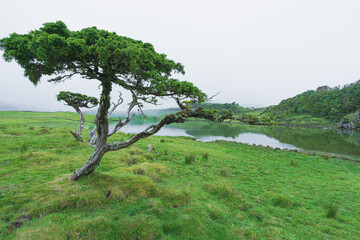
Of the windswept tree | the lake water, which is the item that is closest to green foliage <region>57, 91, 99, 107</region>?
the windswept tree

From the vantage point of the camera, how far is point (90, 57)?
5.78 meters

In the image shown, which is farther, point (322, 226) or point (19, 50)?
point (322, 226)

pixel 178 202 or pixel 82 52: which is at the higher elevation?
pixel 82 52

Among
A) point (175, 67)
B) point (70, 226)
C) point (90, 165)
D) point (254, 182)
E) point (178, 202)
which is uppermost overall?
point (175, 67)

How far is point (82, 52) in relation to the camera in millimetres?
5230

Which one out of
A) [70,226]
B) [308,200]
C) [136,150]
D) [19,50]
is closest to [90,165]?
[70,226]

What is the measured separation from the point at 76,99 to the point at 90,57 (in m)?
14.1

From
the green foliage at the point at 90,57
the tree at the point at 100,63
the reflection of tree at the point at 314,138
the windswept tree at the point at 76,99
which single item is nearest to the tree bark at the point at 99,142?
the tree at the point at 100,63

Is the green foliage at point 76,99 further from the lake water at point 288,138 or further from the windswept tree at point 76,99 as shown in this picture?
the lake water at point 288,138

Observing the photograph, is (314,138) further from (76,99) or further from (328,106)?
(328,106)

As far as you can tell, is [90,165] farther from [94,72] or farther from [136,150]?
[136,150]

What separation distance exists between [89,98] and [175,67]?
14.2m

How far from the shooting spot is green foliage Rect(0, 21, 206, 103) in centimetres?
479

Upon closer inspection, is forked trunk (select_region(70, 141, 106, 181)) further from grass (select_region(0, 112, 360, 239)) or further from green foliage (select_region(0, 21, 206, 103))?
green foliage (select_region(0, 21, 206, 103))
